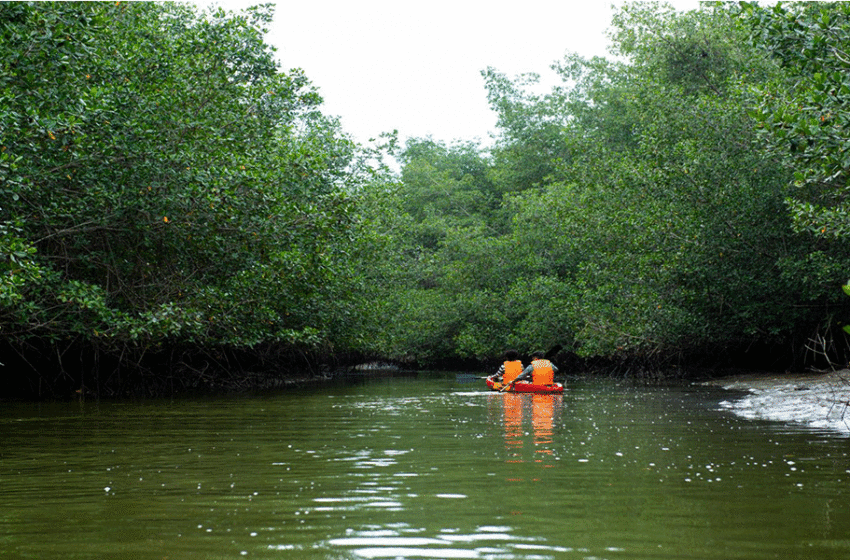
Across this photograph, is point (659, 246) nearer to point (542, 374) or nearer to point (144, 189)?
point (542, 374)

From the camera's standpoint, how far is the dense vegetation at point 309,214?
1126 cm

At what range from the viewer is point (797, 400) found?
12.3m

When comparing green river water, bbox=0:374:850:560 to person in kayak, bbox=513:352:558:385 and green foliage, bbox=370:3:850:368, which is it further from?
green foliage, bbox=370:3:850:368

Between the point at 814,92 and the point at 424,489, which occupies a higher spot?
the point at 814,92

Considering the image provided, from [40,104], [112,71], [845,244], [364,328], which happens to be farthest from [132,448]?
[364,328]

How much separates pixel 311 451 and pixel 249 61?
1217cm

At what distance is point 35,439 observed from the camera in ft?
27.7

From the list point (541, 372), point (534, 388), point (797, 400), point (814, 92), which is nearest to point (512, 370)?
point (534, 388)

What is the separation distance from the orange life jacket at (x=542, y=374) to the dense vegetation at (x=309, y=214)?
161 inches

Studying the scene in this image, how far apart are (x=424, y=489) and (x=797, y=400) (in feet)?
28.6

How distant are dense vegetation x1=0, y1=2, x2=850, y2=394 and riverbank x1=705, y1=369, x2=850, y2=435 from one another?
2.79ft

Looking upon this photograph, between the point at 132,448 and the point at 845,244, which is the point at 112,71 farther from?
the point at 845,244

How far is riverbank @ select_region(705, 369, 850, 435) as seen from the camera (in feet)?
31.5

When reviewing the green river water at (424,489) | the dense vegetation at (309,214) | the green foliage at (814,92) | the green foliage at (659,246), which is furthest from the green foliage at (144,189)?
the green foliage at (814,92)
